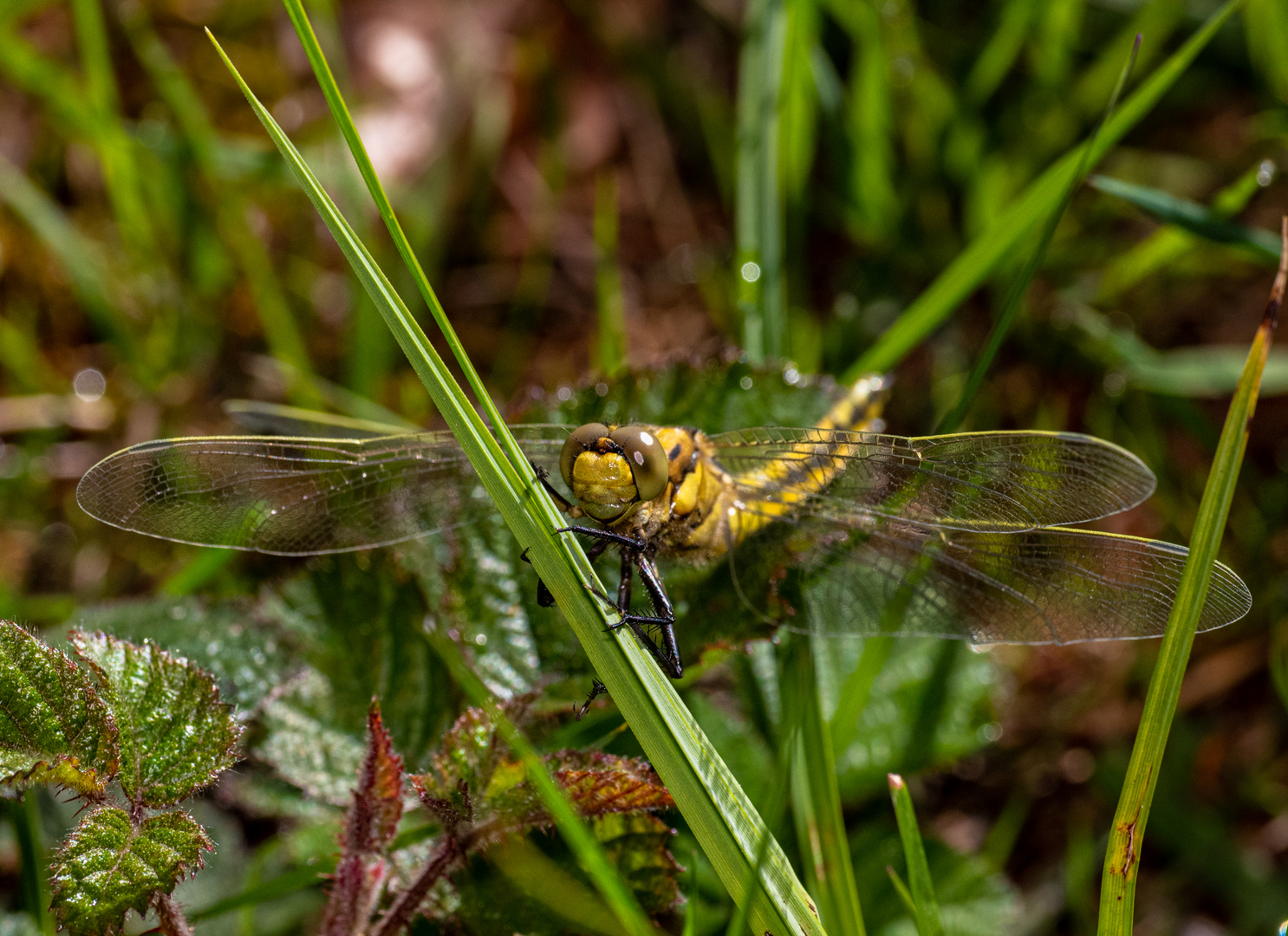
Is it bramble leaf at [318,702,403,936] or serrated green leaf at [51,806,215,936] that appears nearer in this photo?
serrated green leaf at [51,806,215,936]

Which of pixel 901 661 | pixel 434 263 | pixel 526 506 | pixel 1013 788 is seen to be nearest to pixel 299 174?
pixel 526 506

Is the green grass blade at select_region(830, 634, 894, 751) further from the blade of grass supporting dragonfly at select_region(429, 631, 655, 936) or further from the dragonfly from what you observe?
the blade of grass supporting dragonfly at select_region(429, 631, 655, 936)

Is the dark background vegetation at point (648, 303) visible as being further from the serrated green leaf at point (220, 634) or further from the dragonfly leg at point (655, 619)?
the dragonfly leg at point (655, 619)

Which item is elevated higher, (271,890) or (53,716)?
(53,716)

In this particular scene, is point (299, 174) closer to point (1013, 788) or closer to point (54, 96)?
point (54, 96)

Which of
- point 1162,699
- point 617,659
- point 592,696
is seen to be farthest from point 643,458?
point 1162,699

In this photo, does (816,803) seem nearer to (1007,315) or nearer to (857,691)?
(857,691)

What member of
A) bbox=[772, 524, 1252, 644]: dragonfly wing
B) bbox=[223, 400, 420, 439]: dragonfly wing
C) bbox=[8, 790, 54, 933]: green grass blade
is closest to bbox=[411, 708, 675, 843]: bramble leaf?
bbox=[772, 524, 1252, 644]: dragonfly wing
